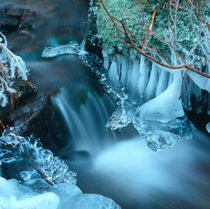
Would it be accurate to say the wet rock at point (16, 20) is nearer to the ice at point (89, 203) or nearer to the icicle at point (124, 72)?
the icicle at point (124, 72)

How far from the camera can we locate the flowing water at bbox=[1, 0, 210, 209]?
2.98 metres

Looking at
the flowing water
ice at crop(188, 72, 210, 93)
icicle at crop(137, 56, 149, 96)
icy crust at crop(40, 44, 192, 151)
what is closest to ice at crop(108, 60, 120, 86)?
icy crust at crop(40, 44, 192, 151)

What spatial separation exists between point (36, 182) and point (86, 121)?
1.23m

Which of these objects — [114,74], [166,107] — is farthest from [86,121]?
[166,107]

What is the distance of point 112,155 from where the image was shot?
11.6 ft

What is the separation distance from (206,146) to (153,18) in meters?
1.98

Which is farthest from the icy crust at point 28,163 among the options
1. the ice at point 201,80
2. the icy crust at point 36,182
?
the ice at point 201,80

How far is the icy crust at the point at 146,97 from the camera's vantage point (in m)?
3.32

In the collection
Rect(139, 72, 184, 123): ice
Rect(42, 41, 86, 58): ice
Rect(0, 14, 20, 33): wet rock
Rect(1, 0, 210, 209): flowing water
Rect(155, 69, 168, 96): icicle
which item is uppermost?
Rect(0, 14, 20, 33): wet rock

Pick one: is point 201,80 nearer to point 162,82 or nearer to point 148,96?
point 162,82

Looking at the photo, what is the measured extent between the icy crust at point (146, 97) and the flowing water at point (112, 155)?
0.17 m

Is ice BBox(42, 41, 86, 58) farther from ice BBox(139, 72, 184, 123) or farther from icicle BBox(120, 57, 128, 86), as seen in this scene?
ice BBox(139, 72, 184, 123)

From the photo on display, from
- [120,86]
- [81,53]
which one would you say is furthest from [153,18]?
[81,53]

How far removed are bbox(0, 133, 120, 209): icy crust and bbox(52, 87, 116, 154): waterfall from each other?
50 cm
